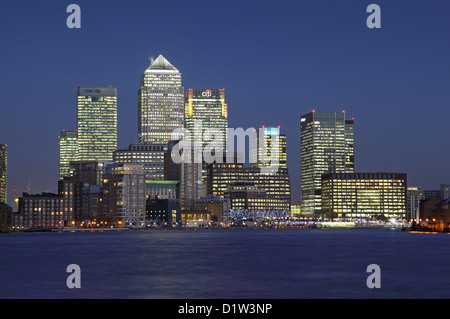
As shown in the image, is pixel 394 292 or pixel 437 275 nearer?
pixel 394 292

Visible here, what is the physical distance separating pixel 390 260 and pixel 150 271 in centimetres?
3785

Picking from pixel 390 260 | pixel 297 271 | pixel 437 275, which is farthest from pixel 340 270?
pixel 390 260

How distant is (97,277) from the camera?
7656cm

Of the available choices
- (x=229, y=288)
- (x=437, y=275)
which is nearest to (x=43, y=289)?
(x=229, y=288)

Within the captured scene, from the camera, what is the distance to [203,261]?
101 m
